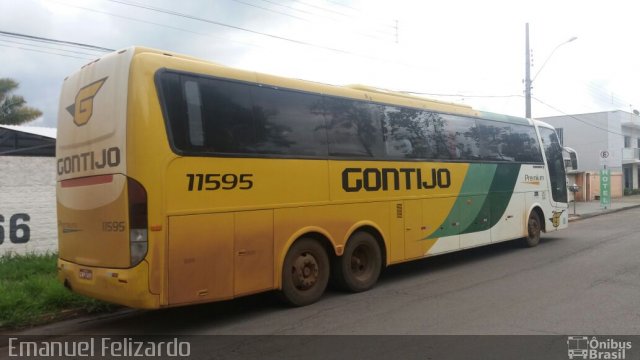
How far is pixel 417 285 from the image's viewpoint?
8.70 meters

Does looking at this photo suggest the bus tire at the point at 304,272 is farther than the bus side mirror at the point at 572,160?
No

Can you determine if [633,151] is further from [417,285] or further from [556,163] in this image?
[417,285]

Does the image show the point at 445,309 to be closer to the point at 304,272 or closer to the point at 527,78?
the point at 304,272

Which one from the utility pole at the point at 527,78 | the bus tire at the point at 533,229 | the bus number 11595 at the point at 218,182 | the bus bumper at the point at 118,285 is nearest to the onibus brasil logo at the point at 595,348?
the bus number 11595 at the point at 218,182

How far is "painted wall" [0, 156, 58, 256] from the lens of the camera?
384 inches

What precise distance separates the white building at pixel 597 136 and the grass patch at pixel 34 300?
43.1m

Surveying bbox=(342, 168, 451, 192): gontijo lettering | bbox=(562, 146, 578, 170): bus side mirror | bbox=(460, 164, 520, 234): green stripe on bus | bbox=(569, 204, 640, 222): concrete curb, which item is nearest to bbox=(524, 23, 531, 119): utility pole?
bbox=(569, 204, 640, 222): concrete curb

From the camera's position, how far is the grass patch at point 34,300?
660 centimetres

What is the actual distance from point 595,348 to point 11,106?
2845 centimetres

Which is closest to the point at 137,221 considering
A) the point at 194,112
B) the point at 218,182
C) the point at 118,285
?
the point at 118,285

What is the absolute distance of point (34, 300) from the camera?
6984 millimetres

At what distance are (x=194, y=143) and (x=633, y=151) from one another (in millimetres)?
51089

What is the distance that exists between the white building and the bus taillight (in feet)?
143

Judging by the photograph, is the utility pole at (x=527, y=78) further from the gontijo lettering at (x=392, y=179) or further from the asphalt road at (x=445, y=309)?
the gontijo lettering at (x=392, y=179)
